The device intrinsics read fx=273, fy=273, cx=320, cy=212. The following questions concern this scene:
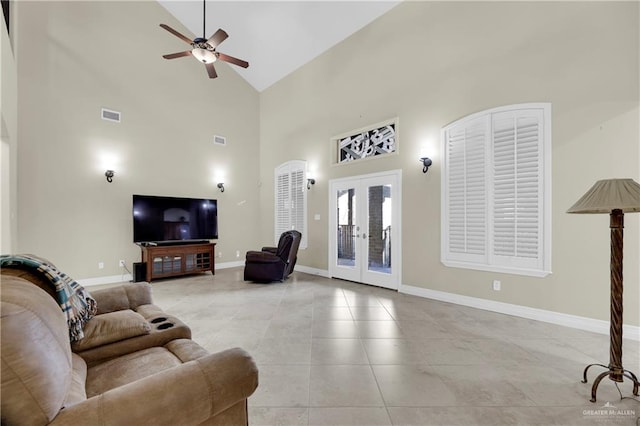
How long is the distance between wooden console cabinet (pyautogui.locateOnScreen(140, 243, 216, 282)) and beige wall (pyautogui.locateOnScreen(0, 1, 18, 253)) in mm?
1875

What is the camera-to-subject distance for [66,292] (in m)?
1.43

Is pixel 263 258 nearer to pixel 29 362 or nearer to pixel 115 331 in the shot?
pixel 115 331

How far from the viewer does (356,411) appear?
1833mm

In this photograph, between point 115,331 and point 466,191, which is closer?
point 115,331

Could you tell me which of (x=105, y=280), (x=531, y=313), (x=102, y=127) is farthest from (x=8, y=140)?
(x=531, y=313)

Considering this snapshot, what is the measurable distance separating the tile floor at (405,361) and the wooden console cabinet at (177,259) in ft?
5.00

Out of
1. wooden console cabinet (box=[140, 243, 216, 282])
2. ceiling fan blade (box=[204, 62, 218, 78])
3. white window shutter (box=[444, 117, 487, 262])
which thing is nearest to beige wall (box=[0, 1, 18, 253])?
wooden console cabinet (box=[140, 243, 216, 282])

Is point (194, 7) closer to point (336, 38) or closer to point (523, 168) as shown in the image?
point (336, 38)

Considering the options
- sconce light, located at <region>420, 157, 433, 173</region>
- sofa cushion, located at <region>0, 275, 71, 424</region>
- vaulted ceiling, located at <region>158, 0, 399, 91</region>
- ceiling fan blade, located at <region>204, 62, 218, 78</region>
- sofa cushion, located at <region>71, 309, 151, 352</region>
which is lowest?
sofa cushion, located at <region>71, 309, 151, 352</region>

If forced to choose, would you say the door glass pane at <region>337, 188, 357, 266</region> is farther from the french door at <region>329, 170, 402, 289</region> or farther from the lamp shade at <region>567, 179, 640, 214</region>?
the lamp shade at <region>567, 179, 640, 214</region>

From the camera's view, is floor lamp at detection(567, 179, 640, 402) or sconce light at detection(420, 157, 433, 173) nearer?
floor lamp at detection(567, 179, 640, 402)

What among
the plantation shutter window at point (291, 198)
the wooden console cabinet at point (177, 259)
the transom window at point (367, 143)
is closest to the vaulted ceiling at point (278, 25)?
the transom window at point (367, 143)

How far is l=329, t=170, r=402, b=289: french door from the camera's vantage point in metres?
4.91

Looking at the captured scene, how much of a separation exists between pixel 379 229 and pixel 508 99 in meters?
2.76
